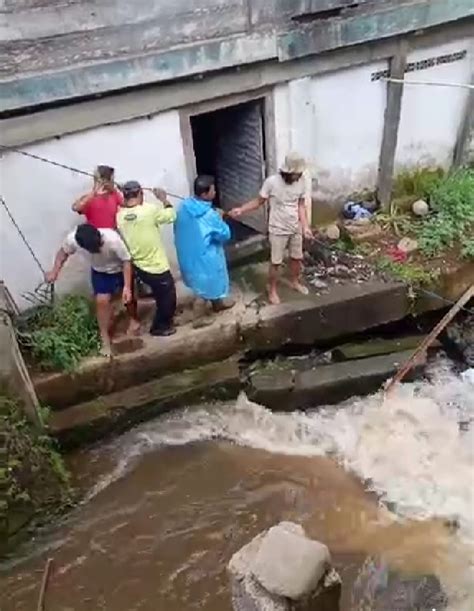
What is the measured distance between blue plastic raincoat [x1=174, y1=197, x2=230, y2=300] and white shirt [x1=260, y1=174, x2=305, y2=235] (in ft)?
1.74

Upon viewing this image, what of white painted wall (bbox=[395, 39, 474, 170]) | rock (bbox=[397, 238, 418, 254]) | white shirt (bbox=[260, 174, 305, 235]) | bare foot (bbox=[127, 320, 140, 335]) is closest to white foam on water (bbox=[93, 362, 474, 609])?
bare foot (bbox=[127, 320, 140, 335])

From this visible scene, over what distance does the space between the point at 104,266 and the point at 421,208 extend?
4.13 m

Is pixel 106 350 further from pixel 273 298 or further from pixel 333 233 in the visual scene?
pixel 333 233

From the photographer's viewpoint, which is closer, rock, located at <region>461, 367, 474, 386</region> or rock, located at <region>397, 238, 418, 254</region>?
rock, located at <region>461, 367, 474, 386</region>

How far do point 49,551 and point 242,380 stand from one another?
255 centimetres

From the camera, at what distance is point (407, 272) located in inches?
349

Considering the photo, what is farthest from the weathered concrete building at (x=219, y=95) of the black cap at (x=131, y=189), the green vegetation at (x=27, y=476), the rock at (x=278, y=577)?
the rock at (x=278, y=577)

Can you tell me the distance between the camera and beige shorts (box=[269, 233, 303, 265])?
8.27m

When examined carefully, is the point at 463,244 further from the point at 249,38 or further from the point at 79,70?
the point at 79,70

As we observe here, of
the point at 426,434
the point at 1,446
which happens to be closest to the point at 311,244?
the point at 426,434

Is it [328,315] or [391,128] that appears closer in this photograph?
[328,315]

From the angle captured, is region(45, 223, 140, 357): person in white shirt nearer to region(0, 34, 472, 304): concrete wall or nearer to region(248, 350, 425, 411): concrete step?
region(0, 34, 472, 304): concrete wall

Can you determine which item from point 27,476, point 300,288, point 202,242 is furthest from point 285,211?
point 27,476

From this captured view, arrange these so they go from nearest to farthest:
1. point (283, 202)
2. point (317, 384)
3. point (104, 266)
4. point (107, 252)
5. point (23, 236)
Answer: point (107, 252)
point (104, 266)
point (23, 236)
point (283, 202)
point (317, 384)
